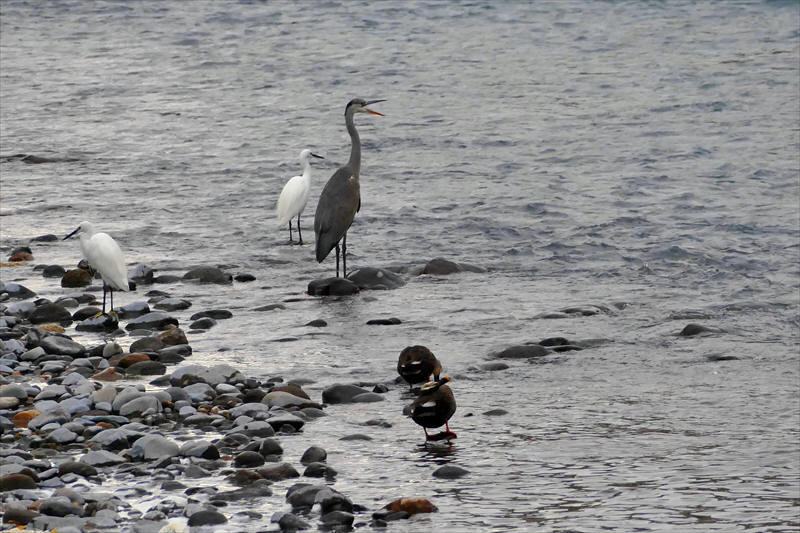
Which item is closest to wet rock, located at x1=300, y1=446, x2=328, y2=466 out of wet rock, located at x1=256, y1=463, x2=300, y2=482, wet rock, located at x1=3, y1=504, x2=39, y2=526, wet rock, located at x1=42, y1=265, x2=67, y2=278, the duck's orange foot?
wet rock, located at x1=256, y1=463, x2=300, y2=482

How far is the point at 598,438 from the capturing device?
9156 mm

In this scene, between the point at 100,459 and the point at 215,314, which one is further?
the point at 215,314

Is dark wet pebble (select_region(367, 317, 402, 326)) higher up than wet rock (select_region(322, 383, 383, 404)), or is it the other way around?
wet rock (select_region(322, 383, 383, 404))

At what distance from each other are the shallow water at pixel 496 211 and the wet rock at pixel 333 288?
18cm

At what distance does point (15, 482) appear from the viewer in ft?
24.9

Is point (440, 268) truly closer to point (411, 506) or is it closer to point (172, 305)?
point (172, 305)

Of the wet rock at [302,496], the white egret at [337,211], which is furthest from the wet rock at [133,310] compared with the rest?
the wet rock at [302,496]

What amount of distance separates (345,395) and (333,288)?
3900mm

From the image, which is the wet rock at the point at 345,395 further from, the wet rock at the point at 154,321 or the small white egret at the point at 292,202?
the small white egret at the point at 292,202

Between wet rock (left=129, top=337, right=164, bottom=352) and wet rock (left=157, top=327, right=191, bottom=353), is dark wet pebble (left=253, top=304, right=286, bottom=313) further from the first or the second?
wet rock (left=129, top=337, right=164, bottom=352)

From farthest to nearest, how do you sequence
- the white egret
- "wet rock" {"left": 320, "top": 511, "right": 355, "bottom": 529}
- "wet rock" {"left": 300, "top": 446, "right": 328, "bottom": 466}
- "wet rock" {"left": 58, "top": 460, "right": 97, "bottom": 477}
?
the white egret, "wet rock" {"left": 300, "top": 446, "right": 328, "bottom": 466}, "wet rock" {"left": 58, "top": 460, "right": 97, "bottom": 477}, "wet rock" {"left": 320, "top": 511, "right": 355, "bottom": 529}

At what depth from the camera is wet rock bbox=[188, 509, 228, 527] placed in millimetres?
7224

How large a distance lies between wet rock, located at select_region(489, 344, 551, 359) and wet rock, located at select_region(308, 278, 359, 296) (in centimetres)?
283

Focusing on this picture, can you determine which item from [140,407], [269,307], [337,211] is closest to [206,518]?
[140,407]
